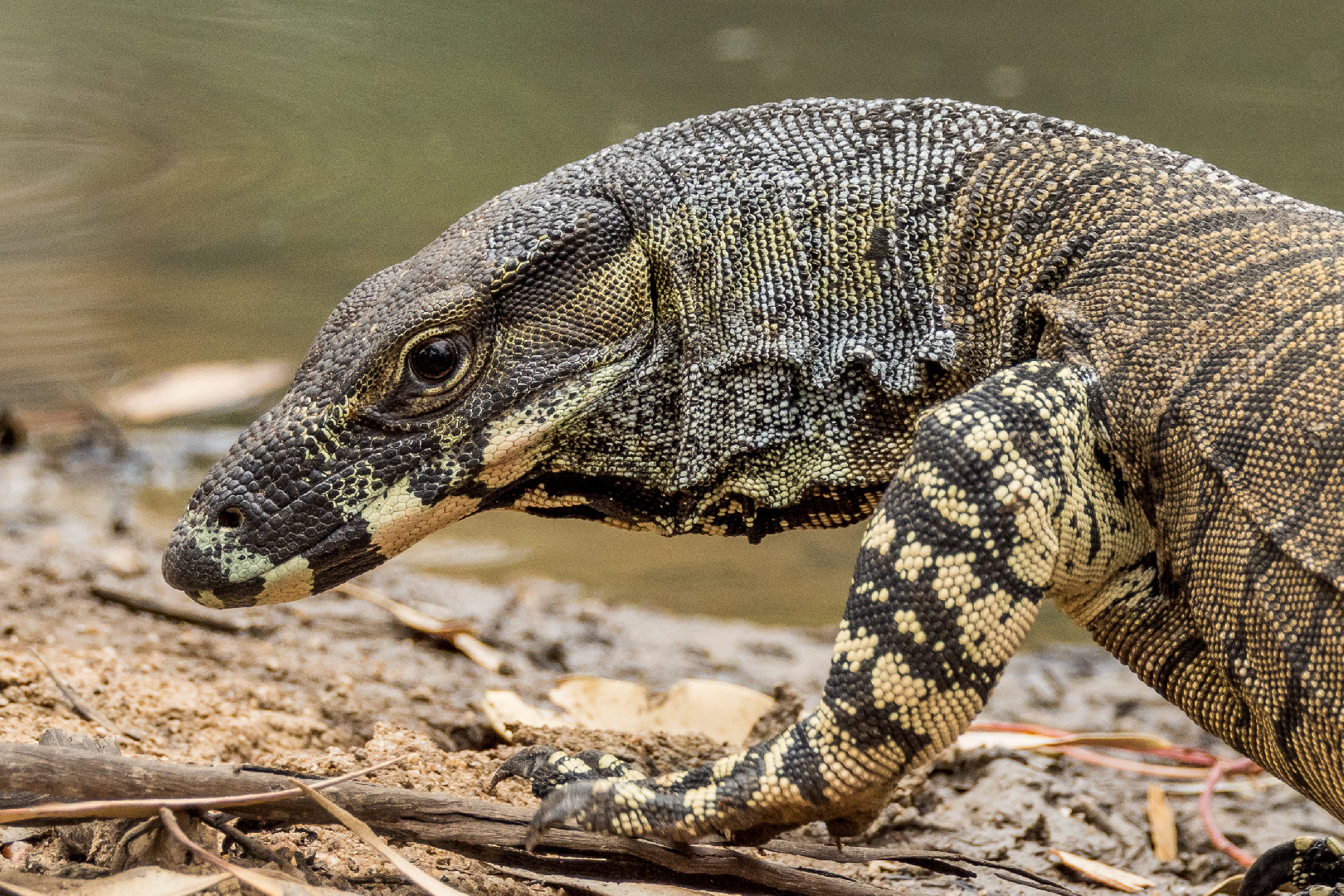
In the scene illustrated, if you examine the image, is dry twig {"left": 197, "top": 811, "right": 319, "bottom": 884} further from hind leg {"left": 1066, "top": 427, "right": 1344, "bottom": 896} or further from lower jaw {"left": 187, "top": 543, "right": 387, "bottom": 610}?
hind leg {"left": 1066, "top": 427, "right": 1344, "bottom": 896}

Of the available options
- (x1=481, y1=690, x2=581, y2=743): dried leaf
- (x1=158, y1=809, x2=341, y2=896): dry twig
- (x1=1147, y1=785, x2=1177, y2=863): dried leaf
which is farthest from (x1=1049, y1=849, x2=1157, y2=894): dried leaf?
(x1=158, y1=809, x2=341, y2=896): dry twig

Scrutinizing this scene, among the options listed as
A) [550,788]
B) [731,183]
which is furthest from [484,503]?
[731,183]

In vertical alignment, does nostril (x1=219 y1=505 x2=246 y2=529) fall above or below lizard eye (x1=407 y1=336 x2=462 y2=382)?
below

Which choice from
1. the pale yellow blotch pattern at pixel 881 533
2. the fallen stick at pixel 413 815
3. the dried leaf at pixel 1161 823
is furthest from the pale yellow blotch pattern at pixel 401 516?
the dried leaf at pixel 1161 823

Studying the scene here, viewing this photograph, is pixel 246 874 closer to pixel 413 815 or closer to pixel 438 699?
pixel 413 815

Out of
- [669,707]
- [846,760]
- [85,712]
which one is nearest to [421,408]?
[846,760]

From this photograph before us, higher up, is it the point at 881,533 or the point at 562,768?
the point at 881,533

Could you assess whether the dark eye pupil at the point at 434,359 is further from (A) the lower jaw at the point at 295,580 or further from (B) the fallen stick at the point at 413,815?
(B) the fallen stick at the point at 413,815
